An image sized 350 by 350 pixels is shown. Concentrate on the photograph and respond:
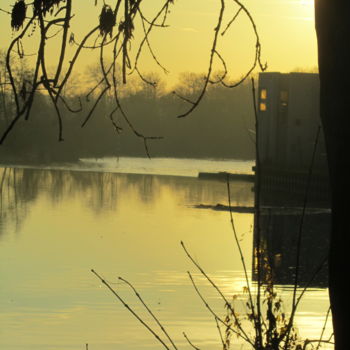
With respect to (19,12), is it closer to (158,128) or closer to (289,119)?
(289,119)

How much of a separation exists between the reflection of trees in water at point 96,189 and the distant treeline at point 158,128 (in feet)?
61.5

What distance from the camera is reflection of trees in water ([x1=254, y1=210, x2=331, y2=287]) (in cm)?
2575

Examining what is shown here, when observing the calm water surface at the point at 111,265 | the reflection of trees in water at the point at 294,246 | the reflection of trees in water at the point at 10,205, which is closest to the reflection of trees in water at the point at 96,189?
the reflection of trees in water at the point at 10,205

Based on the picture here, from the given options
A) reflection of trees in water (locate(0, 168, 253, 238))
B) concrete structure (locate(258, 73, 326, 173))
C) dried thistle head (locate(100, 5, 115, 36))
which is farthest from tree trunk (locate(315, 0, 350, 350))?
concrete structure (locate(258, 73, 326, 173))

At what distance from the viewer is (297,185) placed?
5950cm

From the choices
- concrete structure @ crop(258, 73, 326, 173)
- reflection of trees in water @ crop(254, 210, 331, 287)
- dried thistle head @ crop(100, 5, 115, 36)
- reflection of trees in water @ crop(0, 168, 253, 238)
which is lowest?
reflection of trees in water @ crop(0, 168, 253, 238)

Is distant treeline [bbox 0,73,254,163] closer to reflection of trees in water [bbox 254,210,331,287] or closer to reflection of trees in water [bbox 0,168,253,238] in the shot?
reflection of trees in water [bbox 0,168,253,238]

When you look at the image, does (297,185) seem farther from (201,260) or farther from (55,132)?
(55,132)

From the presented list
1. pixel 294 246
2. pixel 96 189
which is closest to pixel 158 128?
pixel 96 189

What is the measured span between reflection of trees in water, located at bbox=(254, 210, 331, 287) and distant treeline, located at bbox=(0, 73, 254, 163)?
187ft

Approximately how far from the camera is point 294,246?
112ft

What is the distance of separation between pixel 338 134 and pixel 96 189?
59550mm

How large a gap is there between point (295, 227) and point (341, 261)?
3622cm

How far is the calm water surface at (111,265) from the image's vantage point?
17.7m
